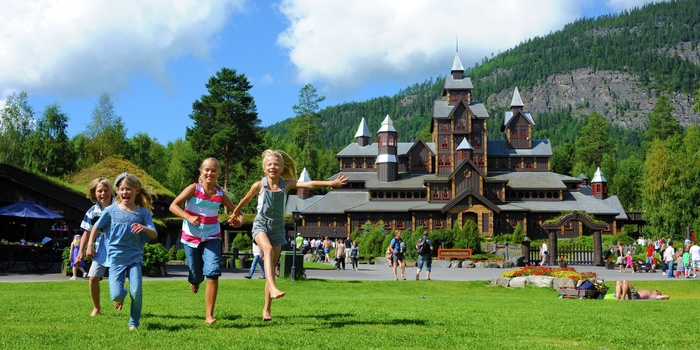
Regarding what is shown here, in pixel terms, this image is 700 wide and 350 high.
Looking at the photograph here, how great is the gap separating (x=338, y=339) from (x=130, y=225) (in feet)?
9.61

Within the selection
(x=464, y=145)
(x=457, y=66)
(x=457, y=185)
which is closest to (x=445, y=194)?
(x=457, y=185)

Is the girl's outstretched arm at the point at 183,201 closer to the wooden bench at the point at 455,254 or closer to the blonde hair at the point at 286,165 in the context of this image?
the blonde hair at the point at 286,165

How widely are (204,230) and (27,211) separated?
69.2 ft

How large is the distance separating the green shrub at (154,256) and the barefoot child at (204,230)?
16.6 metres

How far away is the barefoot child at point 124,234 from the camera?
25.6 feet

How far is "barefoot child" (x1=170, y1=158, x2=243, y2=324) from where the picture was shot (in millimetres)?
8094

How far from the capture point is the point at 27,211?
85.9 feet

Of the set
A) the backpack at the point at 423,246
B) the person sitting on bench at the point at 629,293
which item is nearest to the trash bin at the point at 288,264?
the backpack at the point at 423,246

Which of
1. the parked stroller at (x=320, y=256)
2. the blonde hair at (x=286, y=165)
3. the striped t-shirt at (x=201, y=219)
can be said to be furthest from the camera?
the parked stroller at (x=320, y=256)

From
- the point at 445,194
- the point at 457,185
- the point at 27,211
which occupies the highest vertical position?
the point at 457,185

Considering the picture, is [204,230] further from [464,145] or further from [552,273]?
[464,145]

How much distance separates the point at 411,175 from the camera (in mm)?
80938

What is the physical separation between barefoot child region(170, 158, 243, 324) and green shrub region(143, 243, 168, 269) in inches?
655

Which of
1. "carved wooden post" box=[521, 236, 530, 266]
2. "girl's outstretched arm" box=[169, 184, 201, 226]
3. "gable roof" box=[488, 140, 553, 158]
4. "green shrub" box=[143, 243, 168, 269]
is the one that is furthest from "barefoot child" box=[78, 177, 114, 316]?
"gable roof" box=[488, 140, 553, 158]
